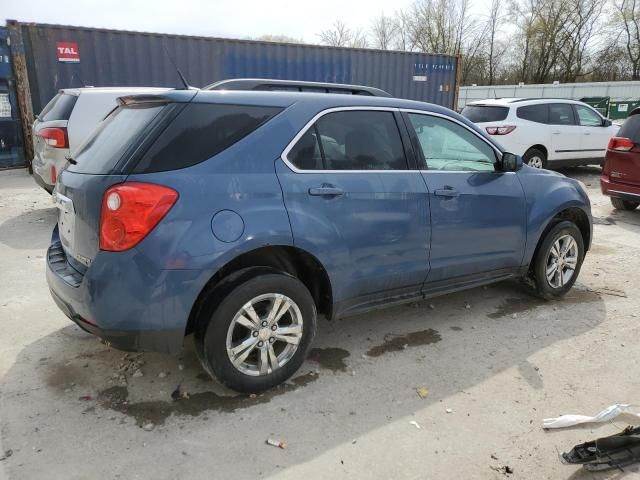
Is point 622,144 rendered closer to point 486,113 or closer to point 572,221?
point 486,113

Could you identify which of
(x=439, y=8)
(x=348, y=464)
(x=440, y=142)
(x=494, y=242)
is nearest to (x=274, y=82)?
(x=440, y=142)

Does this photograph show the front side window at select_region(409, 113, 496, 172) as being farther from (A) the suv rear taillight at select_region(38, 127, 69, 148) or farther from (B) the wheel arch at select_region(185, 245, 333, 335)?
(A) the suv rear taillight at select_region(38, 127, 69, 148)

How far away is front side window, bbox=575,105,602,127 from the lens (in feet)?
38.9

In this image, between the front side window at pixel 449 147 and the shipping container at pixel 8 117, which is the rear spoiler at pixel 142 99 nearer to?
the front side window at pixel 449 147

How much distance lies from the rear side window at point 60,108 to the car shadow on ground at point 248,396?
4003 millimetres

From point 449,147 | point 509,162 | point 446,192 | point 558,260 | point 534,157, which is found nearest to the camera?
point 446,192

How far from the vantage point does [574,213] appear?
482 cm

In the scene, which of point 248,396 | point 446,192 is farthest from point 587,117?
point 248,396

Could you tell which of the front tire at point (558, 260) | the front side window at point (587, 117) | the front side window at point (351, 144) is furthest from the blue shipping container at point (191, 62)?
the front tire at point (558, 260)

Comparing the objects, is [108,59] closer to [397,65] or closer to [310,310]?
[397,65]

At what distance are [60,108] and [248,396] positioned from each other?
5.65 meters

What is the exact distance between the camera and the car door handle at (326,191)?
3064mm

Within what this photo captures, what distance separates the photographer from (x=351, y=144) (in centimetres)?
334

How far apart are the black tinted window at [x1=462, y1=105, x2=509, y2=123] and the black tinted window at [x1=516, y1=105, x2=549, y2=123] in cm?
32
